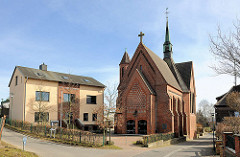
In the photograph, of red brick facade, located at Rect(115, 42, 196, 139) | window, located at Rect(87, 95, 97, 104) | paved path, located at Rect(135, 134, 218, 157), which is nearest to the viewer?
paved path, located at Rect(135, 134, 218, 157)

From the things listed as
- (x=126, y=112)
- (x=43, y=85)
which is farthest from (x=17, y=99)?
(x=126, y=112)

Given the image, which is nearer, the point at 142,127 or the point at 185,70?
the point at 142,127

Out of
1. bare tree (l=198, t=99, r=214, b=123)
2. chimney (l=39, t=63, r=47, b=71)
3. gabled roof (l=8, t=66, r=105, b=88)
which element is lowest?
bare tree (l=198, t=99, r=214, b=123)

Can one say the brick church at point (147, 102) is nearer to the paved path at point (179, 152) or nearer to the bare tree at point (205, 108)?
the paved path at point (179, 152)

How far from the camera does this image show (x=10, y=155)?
440 inches

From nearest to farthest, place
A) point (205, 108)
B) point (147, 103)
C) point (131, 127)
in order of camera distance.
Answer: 1. point (147, 103)
2. point (131, 127)
3. point (205, 108)

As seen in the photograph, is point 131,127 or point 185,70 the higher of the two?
point 185,70

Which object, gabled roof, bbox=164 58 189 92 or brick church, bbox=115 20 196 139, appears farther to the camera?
gabled roof, bbox=164 58 189 92

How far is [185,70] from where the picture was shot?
1594 inches

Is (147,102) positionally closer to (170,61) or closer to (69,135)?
(69,135)

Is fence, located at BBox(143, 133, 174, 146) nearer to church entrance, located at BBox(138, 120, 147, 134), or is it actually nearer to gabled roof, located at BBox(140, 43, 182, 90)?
church entrance, located at BBox(138, 120, 147, 134)

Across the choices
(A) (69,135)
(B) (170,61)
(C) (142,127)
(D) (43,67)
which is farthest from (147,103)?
(D) (43,67)

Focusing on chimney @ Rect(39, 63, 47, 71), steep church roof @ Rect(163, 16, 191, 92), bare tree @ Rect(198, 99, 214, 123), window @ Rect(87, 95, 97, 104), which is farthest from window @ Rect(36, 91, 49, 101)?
bare tree @ Rect(198, 99, 214, 123)

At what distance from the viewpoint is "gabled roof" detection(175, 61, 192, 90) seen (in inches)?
1533
